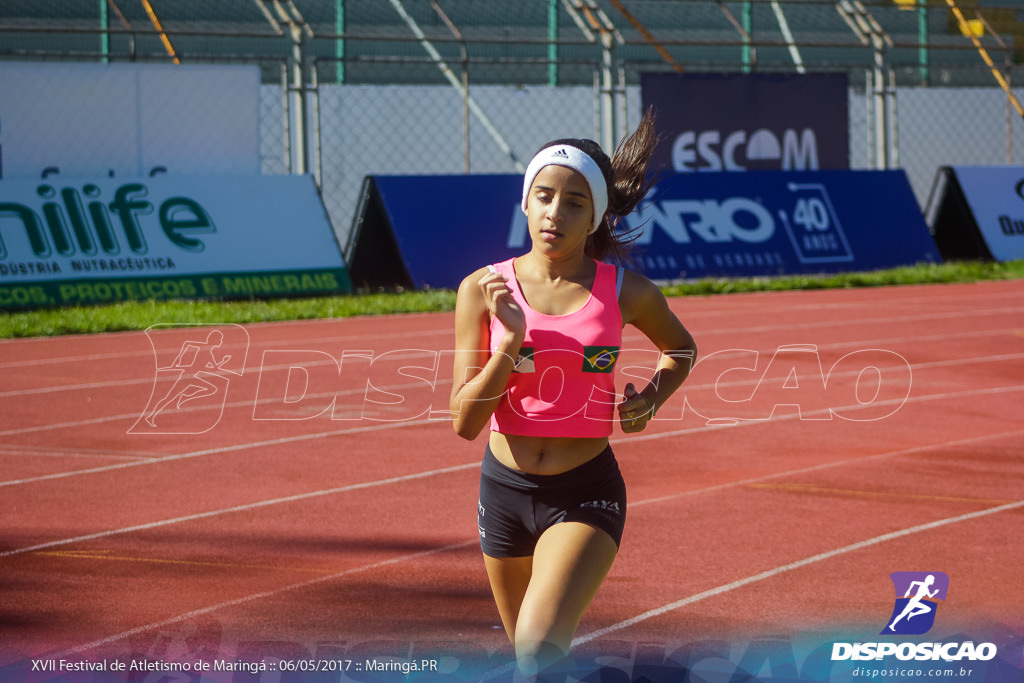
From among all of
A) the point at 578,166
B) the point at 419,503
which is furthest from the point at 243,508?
the point at 578,166

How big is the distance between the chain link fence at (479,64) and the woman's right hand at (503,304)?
1439cm

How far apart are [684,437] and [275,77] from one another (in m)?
17.8

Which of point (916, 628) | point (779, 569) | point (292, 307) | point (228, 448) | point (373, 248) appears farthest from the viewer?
point (373, 248)

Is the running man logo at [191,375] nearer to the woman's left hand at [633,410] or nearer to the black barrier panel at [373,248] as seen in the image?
the black barrier panel at [373,248]

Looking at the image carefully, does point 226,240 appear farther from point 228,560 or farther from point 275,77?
point 228,560

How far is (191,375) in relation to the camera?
12055 mm

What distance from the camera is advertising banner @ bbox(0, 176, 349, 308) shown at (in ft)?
51.5

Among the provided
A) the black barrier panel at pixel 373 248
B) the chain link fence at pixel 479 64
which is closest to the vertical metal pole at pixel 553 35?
the chain link fence at pixel 479 64

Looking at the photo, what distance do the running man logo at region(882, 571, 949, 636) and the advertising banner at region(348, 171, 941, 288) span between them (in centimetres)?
1127

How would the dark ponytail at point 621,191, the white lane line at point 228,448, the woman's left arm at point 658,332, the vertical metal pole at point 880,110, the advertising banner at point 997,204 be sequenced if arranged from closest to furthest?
the woman's left arm at point 658,332
the dark ponytail at point 621,191
the white lane line at point 228,448
the vertical metal pole at point 880,110
the advertising banner at point 997,204

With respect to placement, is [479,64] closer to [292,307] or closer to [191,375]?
[292,307]

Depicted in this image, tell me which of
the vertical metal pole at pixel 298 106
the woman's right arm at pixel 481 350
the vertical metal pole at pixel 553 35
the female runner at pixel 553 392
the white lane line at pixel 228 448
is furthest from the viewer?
the vertical metal pole at pixel 553 35

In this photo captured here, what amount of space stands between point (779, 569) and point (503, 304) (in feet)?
9.47

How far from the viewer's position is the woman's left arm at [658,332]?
3793 millimetres
